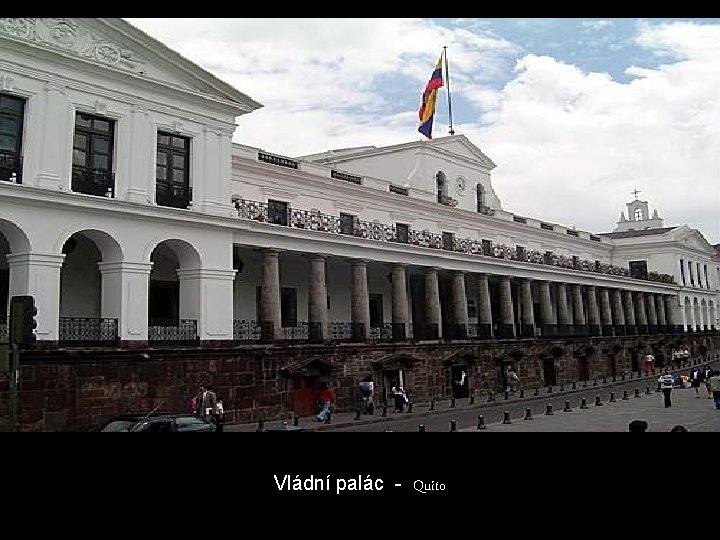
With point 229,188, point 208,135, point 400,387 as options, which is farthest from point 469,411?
point 208,135

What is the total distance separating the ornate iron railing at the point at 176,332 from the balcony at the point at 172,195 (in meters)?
4.35

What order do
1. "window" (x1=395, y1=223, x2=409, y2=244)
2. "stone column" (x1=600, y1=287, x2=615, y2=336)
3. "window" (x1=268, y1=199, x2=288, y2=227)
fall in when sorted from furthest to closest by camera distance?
"stone column" (x1=600, y1=287, x2=615, y2=336), "window" (x1=395, y1=223, x2=409, y2=244), "window" (x1=268, y1=199, x2=288, y2=227)

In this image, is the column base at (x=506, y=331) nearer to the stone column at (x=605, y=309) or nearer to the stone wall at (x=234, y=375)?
the stone wall at (x=234, y=375)

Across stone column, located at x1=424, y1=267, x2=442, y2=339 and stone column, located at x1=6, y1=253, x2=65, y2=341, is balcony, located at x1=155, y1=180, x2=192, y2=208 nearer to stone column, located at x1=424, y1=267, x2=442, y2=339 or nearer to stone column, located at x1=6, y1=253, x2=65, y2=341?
stone column, located at x1=6, y1=253, x2=65, y2=341

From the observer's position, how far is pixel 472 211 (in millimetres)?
45281

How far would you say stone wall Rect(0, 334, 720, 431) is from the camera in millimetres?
19859

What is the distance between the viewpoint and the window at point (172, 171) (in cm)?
2464

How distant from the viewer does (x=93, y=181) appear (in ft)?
74.1

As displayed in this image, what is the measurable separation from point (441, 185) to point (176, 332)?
2422 centimetres

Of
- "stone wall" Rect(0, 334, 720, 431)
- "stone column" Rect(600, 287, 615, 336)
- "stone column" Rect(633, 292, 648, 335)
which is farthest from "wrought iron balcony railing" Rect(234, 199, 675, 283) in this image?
"stone wall" Rect(0, 334, 720, 431)

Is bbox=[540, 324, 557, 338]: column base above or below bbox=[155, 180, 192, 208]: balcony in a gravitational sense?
below

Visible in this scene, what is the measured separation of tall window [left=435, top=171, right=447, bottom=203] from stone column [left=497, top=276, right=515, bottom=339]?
649cm

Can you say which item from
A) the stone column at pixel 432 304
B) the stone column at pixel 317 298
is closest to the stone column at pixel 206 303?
the stone column at pixel 317 298
